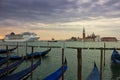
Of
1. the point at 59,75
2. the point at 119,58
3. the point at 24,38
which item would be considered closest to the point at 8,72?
the point at 59,75

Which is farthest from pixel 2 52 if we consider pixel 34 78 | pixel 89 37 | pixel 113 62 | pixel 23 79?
pixel 89 37

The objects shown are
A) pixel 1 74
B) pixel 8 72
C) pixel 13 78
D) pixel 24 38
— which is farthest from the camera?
pixel 24 38

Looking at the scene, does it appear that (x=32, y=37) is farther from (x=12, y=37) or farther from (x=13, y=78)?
(x=13, y=78)

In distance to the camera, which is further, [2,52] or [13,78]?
[2,52]

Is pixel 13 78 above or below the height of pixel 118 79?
above

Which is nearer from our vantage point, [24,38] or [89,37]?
[24,38]

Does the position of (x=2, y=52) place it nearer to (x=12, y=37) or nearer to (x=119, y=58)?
(x=119, y=58)

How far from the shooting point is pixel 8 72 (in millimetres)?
14992

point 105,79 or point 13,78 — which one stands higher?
point 13,78

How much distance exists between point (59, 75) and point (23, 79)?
82.8 inches

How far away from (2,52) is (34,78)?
26881 millimetres

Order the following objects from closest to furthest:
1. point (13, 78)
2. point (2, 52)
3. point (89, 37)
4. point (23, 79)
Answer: point (13, 78) < point (23, 79) < point (2, 52) < point (89, 37)

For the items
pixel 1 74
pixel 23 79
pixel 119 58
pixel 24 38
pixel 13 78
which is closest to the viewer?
pixel 13 78

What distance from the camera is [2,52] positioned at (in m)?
41.3
